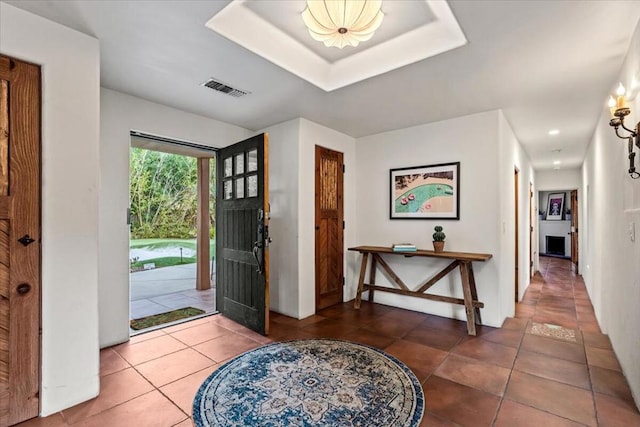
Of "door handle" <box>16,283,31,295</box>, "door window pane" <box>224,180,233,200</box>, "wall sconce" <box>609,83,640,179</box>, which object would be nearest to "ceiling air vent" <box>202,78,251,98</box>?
"door window pane" <box>224,180,233,200</box>

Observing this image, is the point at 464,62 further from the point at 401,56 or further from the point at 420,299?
the point at 420,299

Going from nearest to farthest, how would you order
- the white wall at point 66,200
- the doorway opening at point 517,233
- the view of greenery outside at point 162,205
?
the white wall at point 66,200 < the doorway opening at point 517,233 < the view of greenery outside at point 162,205

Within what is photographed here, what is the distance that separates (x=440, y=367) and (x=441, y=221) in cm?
180

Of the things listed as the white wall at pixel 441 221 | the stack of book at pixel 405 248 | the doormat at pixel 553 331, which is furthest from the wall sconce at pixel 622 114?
the stack of book at pixel 405 248

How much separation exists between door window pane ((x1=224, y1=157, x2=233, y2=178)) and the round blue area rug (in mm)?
2000

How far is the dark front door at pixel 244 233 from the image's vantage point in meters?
3.13

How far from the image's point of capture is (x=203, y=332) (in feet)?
10.6

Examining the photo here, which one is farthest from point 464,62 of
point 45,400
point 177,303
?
point 177,303

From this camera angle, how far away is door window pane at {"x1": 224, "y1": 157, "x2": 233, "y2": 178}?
365cm

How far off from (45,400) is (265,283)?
67.7 inches

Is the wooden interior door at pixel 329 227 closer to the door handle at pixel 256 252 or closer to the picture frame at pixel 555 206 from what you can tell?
the door handle at pixel 256 252

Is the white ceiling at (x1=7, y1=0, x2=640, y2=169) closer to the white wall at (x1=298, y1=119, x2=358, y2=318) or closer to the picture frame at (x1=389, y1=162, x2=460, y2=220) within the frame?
the white wall at (x1=298, y1=119, x2=358, y2=318)

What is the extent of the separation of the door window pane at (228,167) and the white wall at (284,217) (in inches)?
A: 21.3

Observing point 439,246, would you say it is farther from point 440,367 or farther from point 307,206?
point 307,206
